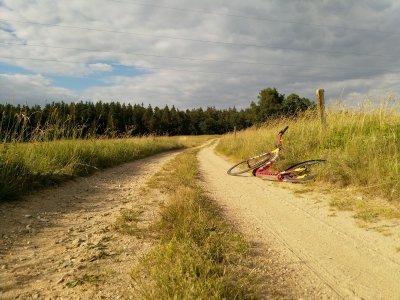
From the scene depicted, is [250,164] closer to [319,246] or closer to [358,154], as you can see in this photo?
[358,154]

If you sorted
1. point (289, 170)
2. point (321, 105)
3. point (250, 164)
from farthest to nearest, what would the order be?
point (250, 164) < point (321, 105) < point (289, 170)

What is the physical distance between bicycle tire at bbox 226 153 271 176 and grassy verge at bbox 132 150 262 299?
18.7 feet

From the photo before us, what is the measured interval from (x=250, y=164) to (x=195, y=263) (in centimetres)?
915

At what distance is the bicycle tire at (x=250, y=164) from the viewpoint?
10.3m

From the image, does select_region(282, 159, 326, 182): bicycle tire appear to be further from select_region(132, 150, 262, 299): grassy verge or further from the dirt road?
select_region(132, 150, 262, 299): grassy verge

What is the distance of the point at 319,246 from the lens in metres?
4.06

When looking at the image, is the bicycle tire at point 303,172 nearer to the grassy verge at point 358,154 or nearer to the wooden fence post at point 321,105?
the grassy verge at point 358,154

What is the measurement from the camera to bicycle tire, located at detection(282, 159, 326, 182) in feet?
25.9

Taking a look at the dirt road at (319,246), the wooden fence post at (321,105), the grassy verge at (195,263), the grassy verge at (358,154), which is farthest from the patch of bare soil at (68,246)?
the wooden fence post at (321,105)

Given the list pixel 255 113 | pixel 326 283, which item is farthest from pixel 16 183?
pixel 255 113

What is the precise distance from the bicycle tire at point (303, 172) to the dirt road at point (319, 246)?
1071mm

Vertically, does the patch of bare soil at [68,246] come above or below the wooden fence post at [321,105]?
below

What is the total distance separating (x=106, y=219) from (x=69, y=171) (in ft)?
12.6

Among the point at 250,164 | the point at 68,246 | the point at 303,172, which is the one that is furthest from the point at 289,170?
the point at 68,246
